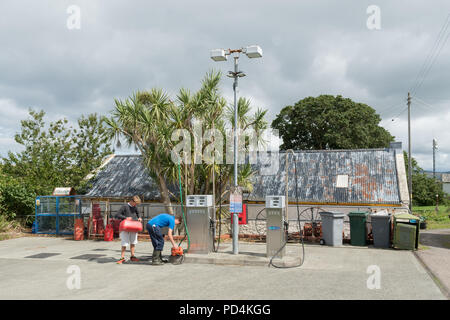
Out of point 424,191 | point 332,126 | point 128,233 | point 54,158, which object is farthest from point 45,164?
point 424,191

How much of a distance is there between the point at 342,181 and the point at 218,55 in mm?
12457

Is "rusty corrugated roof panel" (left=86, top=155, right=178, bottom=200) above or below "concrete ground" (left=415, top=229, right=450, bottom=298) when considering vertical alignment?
above

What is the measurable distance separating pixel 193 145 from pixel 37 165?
9440 mm

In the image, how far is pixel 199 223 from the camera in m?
10.8

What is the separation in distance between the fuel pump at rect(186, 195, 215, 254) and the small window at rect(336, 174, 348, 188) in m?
11.5

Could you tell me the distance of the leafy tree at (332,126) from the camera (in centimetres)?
3506

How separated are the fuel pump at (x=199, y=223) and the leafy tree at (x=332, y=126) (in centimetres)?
2646

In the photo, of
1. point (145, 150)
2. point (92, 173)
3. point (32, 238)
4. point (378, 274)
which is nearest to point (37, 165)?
point (92, 173)

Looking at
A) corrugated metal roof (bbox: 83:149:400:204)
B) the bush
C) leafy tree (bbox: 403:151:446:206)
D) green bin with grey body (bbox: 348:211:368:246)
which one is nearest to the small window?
corrugated metal roof (bbox: 83:149:400:204)

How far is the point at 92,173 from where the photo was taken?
2286 centimetres

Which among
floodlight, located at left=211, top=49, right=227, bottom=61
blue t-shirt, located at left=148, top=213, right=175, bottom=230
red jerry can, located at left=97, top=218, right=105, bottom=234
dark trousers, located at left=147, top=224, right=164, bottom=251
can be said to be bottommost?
red jerry can, located at left=97, top=218, right=105, bottom=234

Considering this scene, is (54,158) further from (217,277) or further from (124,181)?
(217,277)

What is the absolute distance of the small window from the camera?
802 inches

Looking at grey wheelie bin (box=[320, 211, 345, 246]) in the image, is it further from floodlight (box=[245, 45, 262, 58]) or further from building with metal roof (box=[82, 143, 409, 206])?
building with metal roof (box=[82, 143, 409, 206])
